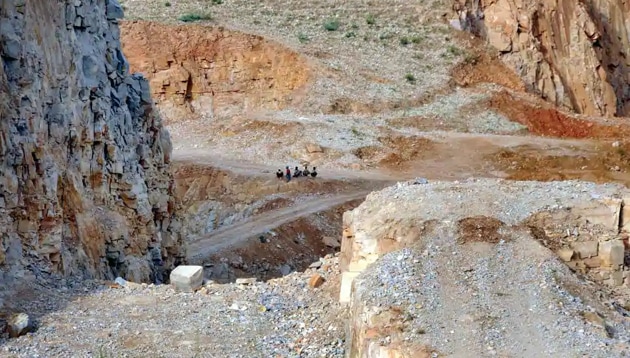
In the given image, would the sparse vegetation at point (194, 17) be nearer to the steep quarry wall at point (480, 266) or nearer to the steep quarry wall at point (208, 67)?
the steep quarry wall at point (208, 67)

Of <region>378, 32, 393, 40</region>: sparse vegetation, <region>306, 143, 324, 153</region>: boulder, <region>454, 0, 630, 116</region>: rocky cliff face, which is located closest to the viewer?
<region>306, 143, 324, 153</region>: boulder

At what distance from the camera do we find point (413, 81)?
39.9m

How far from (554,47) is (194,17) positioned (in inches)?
734

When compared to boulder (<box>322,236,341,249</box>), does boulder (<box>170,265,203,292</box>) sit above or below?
above

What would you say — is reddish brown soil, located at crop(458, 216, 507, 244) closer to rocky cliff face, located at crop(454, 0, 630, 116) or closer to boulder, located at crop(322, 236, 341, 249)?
boulder, located at crop(322, 236, 341, 249)

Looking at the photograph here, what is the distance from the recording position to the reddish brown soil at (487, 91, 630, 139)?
37.1m

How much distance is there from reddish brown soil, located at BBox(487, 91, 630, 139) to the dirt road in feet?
38.1

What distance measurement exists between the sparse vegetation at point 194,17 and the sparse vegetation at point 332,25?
583cm

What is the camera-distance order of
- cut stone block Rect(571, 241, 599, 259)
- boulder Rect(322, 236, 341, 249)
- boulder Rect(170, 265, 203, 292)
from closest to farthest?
cut stone block Rect(571, 241, 599, 259)
boulder Rect(170, 265, 203, 292)
boulder Rect(322, 236, 341, 249)

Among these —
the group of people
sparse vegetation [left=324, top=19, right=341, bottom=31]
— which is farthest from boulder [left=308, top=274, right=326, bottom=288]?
sparse vegetation [left=324, top=19, right=341, bottom=31]

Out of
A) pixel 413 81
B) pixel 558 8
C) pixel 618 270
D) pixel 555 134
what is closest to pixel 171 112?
pixel 413 81

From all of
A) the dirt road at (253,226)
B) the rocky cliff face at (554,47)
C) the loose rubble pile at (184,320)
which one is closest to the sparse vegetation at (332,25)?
the rocky cliff face at (554,47)

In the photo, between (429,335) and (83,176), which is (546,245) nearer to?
(429,335)

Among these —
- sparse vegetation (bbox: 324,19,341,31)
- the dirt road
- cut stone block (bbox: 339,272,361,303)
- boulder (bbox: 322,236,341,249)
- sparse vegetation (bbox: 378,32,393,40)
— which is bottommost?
boulder (bbox: 322,236,341,249)
